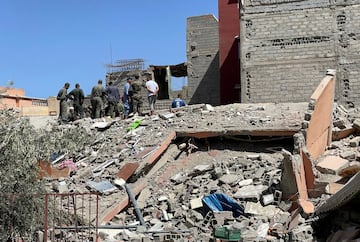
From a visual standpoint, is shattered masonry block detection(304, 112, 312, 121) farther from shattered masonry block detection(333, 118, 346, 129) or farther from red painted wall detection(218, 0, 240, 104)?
red painted wall detection(218, 0, 240, 104)

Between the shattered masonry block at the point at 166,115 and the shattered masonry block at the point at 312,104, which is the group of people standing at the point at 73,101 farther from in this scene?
the shattered masonry block at the point at 312,104

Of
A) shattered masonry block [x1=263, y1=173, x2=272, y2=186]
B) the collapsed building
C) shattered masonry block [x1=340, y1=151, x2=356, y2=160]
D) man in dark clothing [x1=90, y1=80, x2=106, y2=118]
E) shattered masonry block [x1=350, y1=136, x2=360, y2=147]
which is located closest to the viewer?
the collapsed building

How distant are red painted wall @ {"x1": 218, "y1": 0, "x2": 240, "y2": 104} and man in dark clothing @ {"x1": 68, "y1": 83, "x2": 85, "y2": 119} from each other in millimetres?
7371

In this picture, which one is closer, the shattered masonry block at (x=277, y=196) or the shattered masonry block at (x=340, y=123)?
the shattered masonry block at (x=277, y=196)

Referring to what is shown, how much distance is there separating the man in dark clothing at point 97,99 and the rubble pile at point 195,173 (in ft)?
6.25

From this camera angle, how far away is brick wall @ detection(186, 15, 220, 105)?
24.9 metres

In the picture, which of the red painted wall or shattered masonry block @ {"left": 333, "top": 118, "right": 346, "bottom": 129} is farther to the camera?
the red painted wall

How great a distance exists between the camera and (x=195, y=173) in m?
11.8

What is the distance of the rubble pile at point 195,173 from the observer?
A: 373 inches

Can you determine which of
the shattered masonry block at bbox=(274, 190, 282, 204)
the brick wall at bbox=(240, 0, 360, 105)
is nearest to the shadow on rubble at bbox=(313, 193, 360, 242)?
the shattered masonry block at bbox=(274, 190, 282, 204)

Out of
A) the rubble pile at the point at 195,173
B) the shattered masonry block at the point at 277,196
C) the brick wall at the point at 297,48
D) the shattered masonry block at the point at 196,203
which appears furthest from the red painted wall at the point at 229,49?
the shattered masonry block at the point at 277,196

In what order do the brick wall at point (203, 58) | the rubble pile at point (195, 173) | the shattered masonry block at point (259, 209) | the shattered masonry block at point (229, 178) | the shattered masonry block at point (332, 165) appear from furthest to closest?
the brick wall at point (203, 58) < the shattered masonry block at point (229, 178) < the shattered masonry block at point (332, 165) < the shattered masonry block at point (259, 209) < the rubble pile at point (195, 173)

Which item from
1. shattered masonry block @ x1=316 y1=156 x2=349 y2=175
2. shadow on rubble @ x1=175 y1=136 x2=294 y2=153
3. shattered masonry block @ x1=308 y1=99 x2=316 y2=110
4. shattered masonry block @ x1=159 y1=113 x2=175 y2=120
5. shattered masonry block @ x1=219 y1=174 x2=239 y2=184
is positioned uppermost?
shattered masonry block @ x1=308 y1=99 x2=316 y2=110

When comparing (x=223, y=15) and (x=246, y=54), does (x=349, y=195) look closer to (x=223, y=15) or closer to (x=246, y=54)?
(x=246, y=54)
